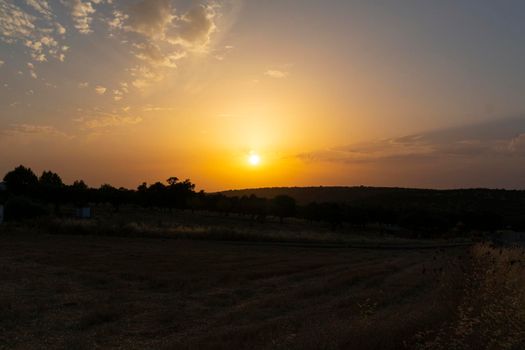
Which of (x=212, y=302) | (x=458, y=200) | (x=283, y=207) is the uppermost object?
(x=458, y=200)

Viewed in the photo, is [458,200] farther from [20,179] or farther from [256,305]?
[256,305]

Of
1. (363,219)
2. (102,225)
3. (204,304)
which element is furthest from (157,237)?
(363,219)

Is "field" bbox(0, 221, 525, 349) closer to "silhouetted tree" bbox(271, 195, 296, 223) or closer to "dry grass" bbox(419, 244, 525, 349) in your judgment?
"dry grass" bbox(419, 244, 525, 349)

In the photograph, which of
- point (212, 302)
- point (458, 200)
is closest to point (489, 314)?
point (212, 302)

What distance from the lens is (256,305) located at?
40.7 ft

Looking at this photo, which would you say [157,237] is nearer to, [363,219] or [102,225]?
[102,225]

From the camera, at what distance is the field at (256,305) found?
293 inches

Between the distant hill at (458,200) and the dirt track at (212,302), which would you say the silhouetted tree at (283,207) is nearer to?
the distant hill at (458,200)

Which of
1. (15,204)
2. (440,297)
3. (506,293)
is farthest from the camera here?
(15,204)

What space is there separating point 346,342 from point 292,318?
11.8ft

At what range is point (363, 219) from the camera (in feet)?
292

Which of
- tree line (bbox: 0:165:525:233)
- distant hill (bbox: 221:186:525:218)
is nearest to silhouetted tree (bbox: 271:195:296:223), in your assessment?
tree line (bbox: 0:165:525:233)

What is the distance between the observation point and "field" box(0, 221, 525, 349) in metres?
7.44

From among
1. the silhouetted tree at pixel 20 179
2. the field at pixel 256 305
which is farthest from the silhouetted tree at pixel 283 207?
the field at pixel 256 305
